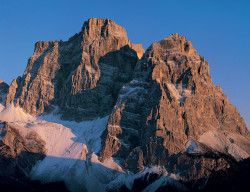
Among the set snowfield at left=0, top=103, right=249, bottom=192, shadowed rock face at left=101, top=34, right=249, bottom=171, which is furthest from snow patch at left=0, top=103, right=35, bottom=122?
shadowed rock face at left=101, top=34, right=249, bottom=171

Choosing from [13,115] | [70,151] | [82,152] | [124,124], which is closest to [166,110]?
[124,124]

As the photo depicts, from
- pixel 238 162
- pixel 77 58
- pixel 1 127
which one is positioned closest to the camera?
pixel 238 162

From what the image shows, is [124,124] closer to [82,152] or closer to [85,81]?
[82,152]

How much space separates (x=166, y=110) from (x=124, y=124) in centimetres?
1676

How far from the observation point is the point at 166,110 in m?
156


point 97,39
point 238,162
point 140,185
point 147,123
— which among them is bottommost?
point 140,185

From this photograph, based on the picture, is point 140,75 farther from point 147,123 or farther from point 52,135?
point 52,135

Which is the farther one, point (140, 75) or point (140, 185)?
point (140, 75)

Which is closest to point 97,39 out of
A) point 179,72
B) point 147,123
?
point 179,72

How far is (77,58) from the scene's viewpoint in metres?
195

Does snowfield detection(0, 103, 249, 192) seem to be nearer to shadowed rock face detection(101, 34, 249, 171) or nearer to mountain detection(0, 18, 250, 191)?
mountain detection(0, 18, 250, 191)

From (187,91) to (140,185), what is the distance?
43097 mm

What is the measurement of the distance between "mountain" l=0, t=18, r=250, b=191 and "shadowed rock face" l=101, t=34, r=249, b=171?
380 millimetres

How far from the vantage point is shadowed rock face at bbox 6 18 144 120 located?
183375 mm
